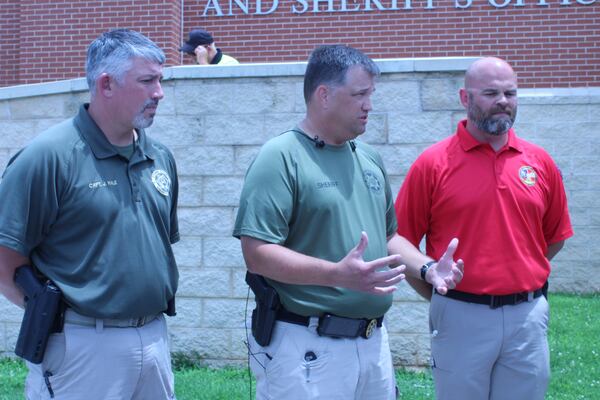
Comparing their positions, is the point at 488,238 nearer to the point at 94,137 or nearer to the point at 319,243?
the point at 319,243

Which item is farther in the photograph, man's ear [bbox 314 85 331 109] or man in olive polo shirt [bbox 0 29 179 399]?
man's ear [bbox 314 85 331 109]

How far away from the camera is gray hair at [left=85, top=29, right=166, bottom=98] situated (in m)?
3.33

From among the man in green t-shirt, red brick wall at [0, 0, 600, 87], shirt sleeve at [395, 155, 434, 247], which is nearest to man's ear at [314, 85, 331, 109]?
the man in green t-shirt

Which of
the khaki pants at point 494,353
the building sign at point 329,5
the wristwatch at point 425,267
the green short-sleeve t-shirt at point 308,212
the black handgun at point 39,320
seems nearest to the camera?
the black handgun at point 39,320

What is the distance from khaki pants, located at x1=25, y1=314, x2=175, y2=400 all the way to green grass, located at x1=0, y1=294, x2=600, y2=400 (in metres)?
2.53

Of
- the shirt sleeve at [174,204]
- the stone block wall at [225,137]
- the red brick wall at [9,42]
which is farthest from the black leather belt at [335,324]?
the red brick wall at [9,42]

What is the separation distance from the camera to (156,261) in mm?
3377

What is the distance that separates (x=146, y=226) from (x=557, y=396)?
3.66 m

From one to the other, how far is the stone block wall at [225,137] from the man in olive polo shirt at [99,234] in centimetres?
303

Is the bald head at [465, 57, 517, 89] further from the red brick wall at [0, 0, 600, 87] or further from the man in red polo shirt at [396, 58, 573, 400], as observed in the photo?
the red brick wall at [0, 0, 600, 87]

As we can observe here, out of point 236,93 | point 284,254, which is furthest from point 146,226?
point 236,93

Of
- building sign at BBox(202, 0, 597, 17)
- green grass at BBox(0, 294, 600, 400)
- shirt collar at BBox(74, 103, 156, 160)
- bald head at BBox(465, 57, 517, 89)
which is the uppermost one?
building sign at BBox(202, 0, 597, 17)

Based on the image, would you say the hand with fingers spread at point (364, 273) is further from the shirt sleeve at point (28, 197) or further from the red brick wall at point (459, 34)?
the red brick wall at point (459, 34)

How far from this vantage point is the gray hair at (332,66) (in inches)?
135
